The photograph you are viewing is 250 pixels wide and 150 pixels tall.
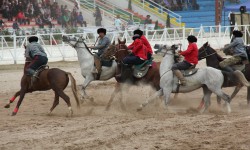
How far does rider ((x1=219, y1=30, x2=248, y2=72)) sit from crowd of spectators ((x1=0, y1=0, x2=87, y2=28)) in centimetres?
1994

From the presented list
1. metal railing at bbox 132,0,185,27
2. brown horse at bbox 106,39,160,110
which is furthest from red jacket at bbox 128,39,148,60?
metal railing at bbox 132,0,185,27

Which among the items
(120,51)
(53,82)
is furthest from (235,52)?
(53,82)

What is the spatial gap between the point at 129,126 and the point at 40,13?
2558 cm

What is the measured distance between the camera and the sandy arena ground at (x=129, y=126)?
1213 cm

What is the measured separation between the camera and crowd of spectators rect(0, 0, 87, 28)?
3778cm

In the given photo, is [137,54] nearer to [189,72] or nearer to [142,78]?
[142,78]

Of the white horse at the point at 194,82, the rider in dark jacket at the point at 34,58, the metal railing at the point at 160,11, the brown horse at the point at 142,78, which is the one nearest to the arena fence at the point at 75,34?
the metal railing at the point at 160,11

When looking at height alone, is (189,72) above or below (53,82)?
above

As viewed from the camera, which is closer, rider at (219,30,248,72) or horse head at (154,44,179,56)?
horse head at (154,44,179,56)

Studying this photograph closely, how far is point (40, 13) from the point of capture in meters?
38.8

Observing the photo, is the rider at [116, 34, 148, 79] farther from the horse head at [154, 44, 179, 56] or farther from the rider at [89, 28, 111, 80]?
the rider at [89, 28, 111, 80]

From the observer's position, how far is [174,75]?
660 inches

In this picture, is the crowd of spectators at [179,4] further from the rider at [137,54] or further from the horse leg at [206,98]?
the horse leg at [206,98]

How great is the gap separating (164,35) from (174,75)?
18.8 meters
